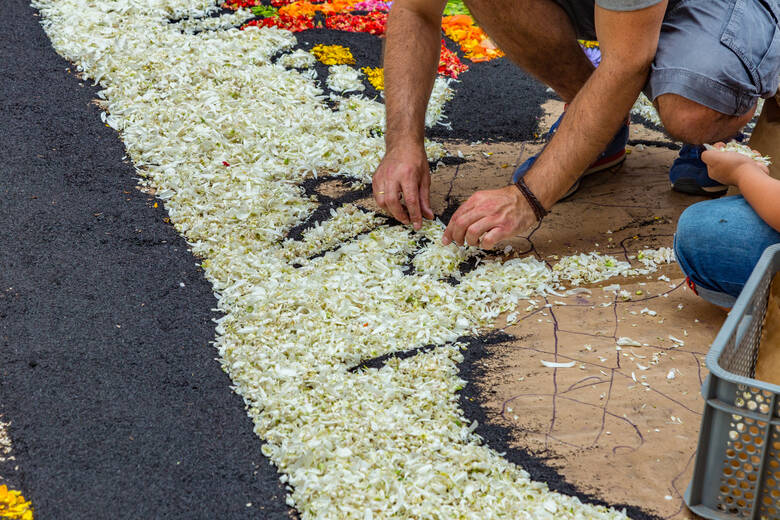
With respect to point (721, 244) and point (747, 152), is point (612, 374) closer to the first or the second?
point (721, 244)

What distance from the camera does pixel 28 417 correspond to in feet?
6.23

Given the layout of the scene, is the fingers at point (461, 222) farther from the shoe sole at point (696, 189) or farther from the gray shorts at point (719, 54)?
the shoe sole at point (696, 189)

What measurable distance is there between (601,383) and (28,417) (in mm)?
1453

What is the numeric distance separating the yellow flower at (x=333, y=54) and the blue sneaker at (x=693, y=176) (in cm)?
182

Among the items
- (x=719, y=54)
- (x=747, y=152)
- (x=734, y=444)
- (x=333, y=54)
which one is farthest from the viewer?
(x=333, y=54)

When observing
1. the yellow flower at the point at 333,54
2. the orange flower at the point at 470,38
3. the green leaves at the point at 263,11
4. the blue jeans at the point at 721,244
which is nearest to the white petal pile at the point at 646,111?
the orange flower at the point at 470,38

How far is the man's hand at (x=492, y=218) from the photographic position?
2445mm

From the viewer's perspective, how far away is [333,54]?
4078 mm

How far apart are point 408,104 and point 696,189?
1.15 m

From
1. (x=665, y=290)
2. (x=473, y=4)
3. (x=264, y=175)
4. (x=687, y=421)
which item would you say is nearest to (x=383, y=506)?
(x=687, y=421)

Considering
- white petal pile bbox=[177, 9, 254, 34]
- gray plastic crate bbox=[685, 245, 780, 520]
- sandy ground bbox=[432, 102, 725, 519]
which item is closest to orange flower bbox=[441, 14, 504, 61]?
white petal pile bbox=[177, 9, 254, 34]

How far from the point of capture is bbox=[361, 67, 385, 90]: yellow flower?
385cm

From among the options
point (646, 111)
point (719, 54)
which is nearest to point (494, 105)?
point (646, 111)

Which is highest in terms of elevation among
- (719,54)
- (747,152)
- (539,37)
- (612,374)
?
(719,54)
